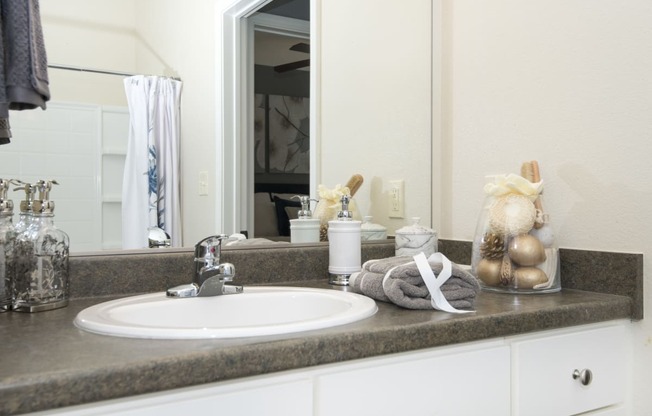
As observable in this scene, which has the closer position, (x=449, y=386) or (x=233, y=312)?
(x=449, y=386)

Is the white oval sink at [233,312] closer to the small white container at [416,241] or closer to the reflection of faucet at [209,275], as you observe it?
the reflection of faucet at [209,275]

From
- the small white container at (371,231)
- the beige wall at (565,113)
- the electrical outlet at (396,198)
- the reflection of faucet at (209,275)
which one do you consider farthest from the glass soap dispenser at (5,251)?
the beige wall at (565,113)

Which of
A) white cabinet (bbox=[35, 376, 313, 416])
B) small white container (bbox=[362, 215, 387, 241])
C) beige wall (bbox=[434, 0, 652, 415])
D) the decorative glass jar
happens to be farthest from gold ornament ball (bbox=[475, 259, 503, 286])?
white cabinet (bbox=[35, 376, 313, 416])

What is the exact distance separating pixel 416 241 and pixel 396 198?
245mm

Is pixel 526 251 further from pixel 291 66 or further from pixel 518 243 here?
pixel 291 66

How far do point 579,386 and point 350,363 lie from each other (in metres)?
0.55

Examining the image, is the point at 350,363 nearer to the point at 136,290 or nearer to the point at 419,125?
the point at 136,290

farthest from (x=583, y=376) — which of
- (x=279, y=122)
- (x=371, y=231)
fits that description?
(x=279, y=122)

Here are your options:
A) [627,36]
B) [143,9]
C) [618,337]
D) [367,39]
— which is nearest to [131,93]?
[143,9]

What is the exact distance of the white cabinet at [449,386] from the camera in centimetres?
73

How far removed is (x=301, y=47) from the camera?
1521 mm

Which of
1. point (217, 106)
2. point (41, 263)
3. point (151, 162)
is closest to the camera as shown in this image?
point (41, 263)

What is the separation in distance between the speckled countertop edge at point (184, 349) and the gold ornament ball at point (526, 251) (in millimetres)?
166

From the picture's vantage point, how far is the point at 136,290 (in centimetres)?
120
